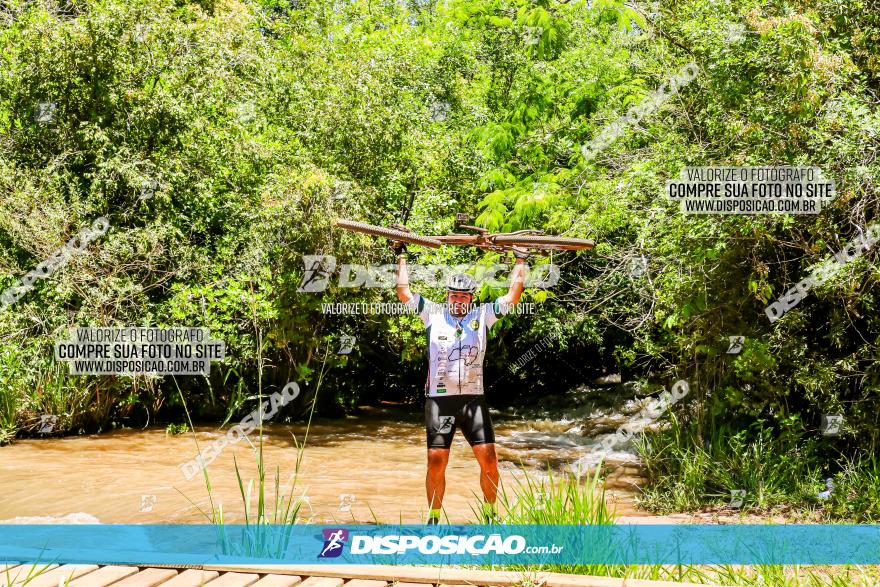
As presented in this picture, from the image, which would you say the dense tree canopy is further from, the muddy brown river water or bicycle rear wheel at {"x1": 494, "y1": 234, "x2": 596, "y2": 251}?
bicycle rear wheel at {"x1": 494, "y1": 234, "x2": 596, "y2": 251}

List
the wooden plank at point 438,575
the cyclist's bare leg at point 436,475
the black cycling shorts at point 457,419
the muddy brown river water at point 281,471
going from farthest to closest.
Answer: the muddy brown river water at point 281,471
the black cycling shorts at point 457,419
the cyclist's bare leg at point 436,475
the wooden plank at point 438,575

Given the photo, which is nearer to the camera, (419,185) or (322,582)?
(322,582)

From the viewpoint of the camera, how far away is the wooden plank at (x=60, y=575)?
4336mm

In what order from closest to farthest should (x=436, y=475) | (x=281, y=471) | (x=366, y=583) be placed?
(x=366, y=583) → (x=436, y=475) → (x=281, y=471)

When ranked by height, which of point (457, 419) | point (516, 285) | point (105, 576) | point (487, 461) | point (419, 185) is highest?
point (419, 185)

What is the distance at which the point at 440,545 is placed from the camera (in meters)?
4.91

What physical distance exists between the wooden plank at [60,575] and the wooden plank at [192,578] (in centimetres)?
53

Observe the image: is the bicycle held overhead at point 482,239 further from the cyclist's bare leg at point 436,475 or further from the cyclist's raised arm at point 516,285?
the cyclist's bare leg at point 436,475

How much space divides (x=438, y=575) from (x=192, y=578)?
1.36 meters

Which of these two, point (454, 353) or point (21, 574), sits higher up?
point (454, 353)

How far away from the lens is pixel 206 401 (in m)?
15.0

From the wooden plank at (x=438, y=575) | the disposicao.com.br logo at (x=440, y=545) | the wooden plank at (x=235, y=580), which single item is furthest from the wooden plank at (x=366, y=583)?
the wooden plank at (x=235, y=580)

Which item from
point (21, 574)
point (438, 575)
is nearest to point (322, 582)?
point (438, 575)

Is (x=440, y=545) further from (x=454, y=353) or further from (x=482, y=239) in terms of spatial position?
(x=482, y=239)
